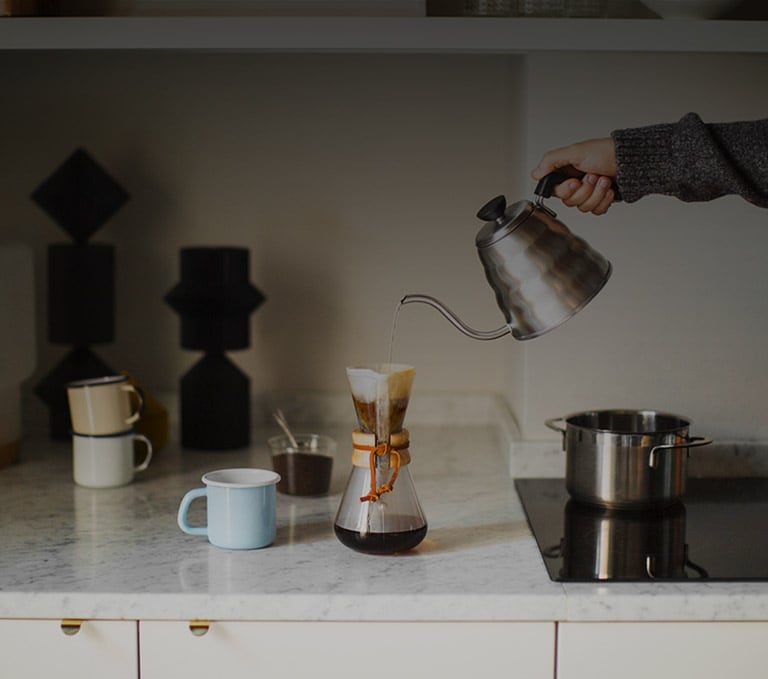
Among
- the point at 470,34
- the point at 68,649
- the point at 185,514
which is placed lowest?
the point at 68,649

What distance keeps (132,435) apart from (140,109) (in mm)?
724

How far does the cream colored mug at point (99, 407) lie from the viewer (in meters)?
1.65

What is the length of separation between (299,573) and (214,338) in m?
0.74

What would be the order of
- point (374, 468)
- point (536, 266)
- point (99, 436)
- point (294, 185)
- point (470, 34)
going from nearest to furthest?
point (536, 266) → point (374, 468) → point (470, 34) → point (99, 436) → point (294, 185)

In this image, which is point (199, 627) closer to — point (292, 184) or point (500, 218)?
point (500, 218)

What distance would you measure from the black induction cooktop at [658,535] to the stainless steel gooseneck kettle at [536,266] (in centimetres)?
32

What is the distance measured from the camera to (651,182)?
127cm

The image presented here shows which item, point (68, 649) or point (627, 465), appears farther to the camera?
point (627, 465)

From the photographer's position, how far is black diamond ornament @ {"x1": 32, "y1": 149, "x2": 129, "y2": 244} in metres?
1.96

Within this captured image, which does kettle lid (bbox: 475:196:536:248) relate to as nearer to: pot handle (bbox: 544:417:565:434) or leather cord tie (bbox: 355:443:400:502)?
leather cord tie (bbox: 355:443:400:502)

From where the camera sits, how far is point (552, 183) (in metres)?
1.29

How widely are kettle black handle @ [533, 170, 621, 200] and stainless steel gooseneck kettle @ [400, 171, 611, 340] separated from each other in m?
0.04

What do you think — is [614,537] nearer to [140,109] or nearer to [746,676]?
[746,676]

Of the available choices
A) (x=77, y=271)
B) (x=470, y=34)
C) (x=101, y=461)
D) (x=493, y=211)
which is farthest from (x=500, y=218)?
(x=77, y=271)
